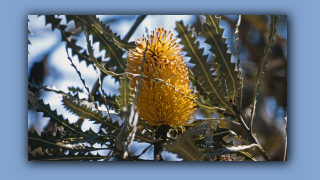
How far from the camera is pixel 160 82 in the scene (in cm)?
81

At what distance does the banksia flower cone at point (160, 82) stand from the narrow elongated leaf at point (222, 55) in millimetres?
107

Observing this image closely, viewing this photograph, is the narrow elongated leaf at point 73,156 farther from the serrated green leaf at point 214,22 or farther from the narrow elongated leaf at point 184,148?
the serrated green leaf at point 214,22

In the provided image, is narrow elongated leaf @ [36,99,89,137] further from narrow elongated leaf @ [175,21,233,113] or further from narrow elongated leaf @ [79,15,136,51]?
narrow elongated leaf @ [175,21,233,113]

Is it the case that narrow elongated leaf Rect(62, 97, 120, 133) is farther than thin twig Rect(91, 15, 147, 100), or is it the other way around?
thin twig Rect(91, 15, 147, 100)

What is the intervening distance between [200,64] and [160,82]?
119 mm

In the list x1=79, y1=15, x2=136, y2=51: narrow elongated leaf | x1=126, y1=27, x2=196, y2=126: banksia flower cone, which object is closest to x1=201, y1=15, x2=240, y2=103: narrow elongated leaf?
x1=126, y1=27, x2=196, y2=126: banksia flower cone

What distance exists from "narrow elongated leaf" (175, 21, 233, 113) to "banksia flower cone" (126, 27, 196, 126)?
0.06 metres

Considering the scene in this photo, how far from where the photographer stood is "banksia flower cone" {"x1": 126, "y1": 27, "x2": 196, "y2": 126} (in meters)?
0.81

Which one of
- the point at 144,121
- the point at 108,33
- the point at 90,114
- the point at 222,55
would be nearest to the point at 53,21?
the point at 108,33

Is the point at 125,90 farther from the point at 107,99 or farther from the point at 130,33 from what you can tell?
the point at 130,33

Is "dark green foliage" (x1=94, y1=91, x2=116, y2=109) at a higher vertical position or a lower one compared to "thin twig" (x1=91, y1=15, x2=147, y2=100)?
lower
